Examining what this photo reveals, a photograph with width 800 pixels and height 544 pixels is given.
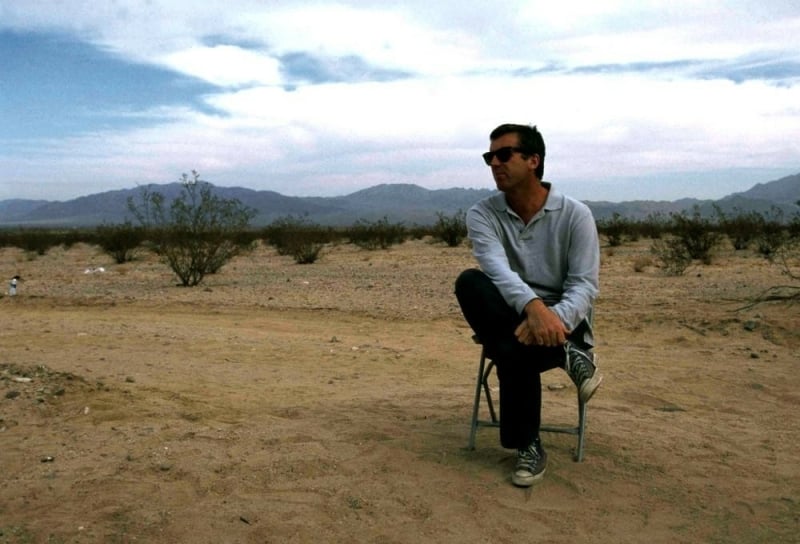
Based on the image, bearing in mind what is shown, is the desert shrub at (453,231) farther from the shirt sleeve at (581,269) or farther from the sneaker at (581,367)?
the sneaker at (581,367)

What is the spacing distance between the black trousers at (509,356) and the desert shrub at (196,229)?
40.1 ft

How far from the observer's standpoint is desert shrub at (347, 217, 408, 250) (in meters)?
30.7

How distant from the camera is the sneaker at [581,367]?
3.57m

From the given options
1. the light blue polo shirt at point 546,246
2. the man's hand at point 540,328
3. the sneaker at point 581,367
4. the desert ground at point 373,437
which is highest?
the light blue polo shirt at point 546,246

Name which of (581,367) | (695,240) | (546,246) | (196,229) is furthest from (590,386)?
(695,240)

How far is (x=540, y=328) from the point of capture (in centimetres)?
339

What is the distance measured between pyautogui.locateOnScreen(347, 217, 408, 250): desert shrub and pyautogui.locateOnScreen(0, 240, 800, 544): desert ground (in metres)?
21.4

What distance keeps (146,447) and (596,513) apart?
2324 mm

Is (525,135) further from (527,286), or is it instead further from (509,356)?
(509,356)

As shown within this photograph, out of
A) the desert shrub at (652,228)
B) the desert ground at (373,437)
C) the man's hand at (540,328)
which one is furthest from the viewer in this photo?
the desert shrub at (652,228)

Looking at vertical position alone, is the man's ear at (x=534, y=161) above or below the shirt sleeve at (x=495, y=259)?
above

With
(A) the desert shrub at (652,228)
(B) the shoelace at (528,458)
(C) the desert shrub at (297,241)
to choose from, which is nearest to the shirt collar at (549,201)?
(B) the shoelace at (528,458)

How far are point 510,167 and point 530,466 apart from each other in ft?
4.62

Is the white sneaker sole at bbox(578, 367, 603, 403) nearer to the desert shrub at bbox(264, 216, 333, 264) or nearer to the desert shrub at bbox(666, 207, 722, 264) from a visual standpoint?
the desert shrub at bbox(666, 207, 722, 264)
